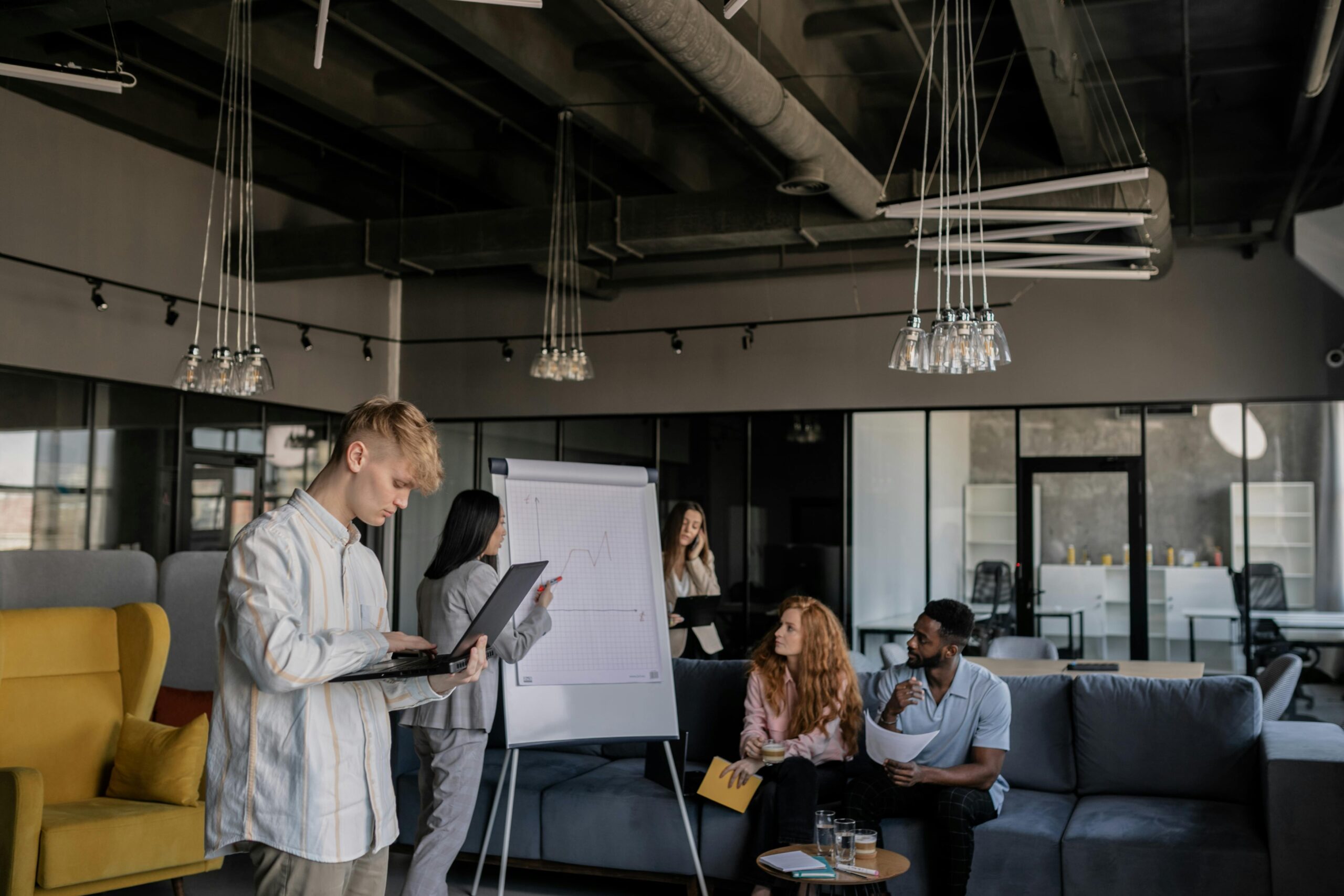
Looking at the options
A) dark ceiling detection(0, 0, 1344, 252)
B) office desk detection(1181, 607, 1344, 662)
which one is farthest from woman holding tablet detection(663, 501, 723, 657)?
office desk detection(1181, 607, 1344, 662)

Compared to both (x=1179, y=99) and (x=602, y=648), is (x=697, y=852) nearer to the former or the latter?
(x=602, y=648)

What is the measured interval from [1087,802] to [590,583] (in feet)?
7.39

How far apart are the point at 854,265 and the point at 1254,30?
Answer: 3.67 meters

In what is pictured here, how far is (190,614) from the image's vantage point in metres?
7.50

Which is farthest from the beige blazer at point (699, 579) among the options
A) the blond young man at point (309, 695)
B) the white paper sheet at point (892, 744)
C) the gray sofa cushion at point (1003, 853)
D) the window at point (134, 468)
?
the blond young man at point (309, 695)

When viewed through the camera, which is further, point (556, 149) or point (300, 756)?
point (556, 149)

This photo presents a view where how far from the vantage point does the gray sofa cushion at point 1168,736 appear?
463cm

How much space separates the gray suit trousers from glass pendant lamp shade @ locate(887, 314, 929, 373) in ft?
6.88

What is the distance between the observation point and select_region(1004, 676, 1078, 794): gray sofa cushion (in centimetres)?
482

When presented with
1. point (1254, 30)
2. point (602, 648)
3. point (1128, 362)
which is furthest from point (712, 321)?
point (602, 648)

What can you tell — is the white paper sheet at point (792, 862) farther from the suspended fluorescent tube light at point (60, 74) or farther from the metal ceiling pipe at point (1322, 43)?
the suspended fluorescent tube light at point (60, 74)

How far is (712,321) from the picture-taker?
10531mm

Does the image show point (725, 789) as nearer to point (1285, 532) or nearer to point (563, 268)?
point (563, 268)

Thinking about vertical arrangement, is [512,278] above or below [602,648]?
above
